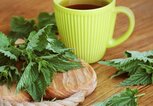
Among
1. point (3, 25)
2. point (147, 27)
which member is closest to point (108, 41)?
point (147, 27)

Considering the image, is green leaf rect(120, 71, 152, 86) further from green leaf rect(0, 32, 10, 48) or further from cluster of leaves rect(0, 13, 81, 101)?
green leaf rect(0, 32, 10, 48)

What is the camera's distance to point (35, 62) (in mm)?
670

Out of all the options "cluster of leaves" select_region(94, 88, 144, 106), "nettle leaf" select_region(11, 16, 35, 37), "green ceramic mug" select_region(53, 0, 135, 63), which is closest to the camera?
"cluster of leaves" select_region(94, 88, 144, 106)

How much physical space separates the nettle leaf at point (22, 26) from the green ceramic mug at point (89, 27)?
100mm

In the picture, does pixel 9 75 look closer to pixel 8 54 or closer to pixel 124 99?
pixel 8 54

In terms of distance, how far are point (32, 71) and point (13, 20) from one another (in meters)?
0.26

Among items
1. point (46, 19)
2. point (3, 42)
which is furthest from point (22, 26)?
point (3, 42)

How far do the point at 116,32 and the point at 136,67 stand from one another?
0.20 meters

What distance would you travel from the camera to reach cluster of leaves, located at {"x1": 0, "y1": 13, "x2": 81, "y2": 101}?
657mm

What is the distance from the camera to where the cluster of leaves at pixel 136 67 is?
2.34 feet

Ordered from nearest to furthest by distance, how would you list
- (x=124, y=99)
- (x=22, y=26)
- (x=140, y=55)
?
(x=124, y=99)
(x=140, y=55)
(x=22, y=26)

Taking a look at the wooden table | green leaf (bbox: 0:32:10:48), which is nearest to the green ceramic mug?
the wooden table

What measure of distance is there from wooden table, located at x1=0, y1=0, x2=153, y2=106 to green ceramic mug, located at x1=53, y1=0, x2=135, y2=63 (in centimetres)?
3

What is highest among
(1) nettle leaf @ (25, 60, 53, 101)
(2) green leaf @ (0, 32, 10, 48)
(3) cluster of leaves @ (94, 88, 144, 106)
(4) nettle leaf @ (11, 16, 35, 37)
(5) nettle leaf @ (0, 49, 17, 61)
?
(2) green leaf @ (0, 32, 10, 48)
